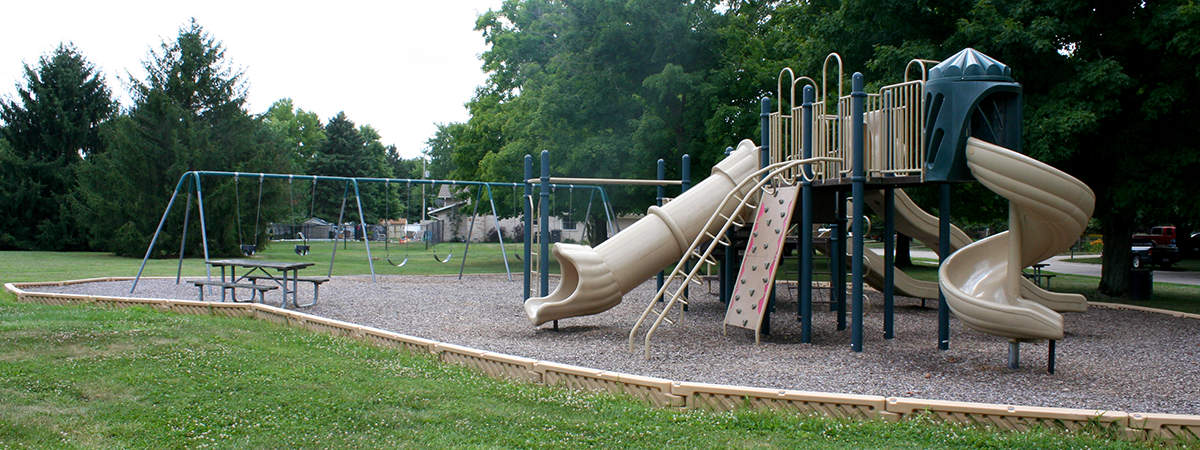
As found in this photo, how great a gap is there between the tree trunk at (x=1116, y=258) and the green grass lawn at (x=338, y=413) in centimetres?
1199

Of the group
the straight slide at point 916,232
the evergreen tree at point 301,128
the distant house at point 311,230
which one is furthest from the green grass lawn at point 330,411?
the evergreen tree at point 301,128

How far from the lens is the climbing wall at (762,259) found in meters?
8.76

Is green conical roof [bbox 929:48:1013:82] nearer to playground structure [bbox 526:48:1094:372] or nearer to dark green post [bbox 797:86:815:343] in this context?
playground structure [bbox 526:48:1094:372]

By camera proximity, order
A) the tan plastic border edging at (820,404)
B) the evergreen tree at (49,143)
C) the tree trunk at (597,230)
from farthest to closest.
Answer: the evergreen tree at (49,143) → the tree trunk at (597,230) → the tan plastic border edging at (820,404)

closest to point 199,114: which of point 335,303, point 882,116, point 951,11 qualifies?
point 335,303

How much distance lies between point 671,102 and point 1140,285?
11408 mm

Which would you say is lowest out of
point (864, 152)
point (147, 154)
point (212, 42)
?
point (864, 152)

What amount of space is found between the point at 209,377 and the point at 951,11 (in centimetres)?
1268

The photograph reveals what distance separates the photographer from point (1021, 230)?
294 inches

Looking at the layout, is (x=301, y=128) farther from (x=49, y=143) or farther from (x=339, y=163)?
(x=49, y=143)

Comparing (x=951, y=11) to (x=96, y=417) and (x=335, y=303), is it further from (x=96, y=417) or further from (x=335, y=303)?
(x=96, y=417)

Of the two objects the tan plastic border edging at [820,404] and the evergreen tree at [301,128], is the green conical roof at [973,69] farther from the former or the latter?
the evergreen tree at [301,128]

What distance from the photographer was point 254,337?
852cm

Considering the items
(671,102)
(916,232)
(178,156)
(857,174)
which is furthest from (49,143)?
(857,174)
